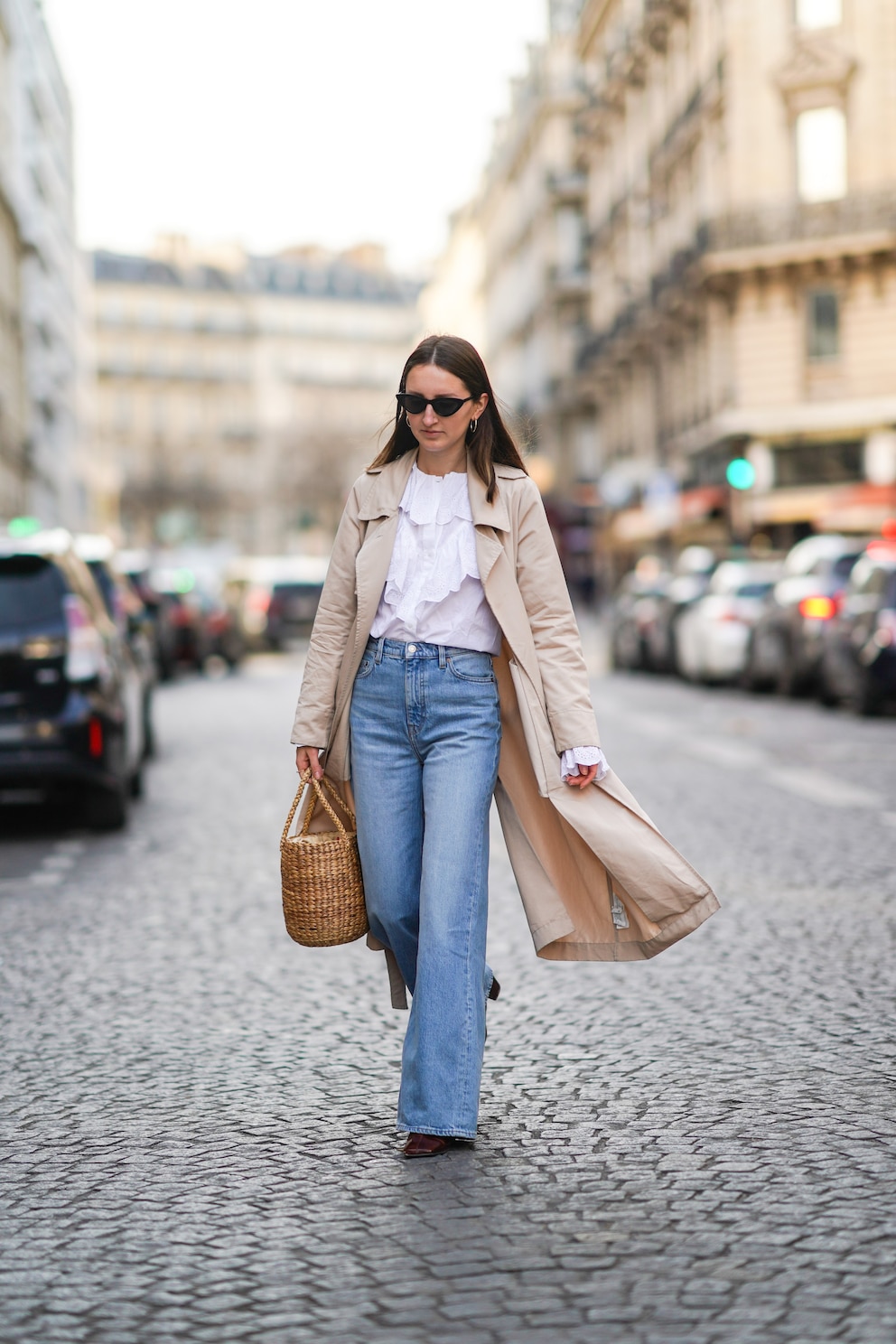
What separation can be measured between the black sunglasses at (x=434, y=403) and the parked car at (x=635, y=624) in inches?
1032

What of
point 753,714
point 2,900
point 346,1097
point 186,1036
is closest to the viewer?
point 346,1097

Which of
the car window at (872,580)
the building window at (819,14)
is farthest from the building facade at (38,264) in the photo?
the car window at (872,580)

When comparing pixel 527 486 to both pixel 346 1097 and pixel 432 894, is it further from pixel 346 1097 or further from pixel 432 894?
pixel 346 1097

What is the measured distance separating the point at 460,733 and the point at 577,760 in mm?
266

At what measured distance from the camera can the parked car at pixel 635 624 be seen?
103 feet

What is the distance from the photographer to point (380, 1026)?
20.8 feet

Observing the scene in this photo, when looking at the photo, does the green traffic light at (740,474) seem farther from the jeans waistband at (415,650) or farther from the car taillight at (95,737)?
the jeans waistband at (415,650)

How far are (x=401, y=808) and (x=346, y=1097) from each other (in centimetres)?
96

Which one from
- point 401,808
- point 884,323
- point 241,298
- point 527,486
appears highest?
point 241,298

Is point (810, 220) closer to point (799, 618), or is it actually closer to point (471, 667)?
point (799, 618)

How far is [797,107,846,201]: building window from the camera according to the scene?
44.1 meters

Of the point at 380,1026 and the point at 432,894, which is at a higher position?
the point at 432,894

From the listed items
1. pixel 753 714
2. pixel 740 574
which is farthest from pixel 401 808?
pixel 740 574

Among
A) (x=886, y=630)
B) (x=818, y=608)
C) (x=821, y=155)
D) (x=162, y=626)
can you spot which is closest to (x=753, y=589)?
(x=818, y=608)
